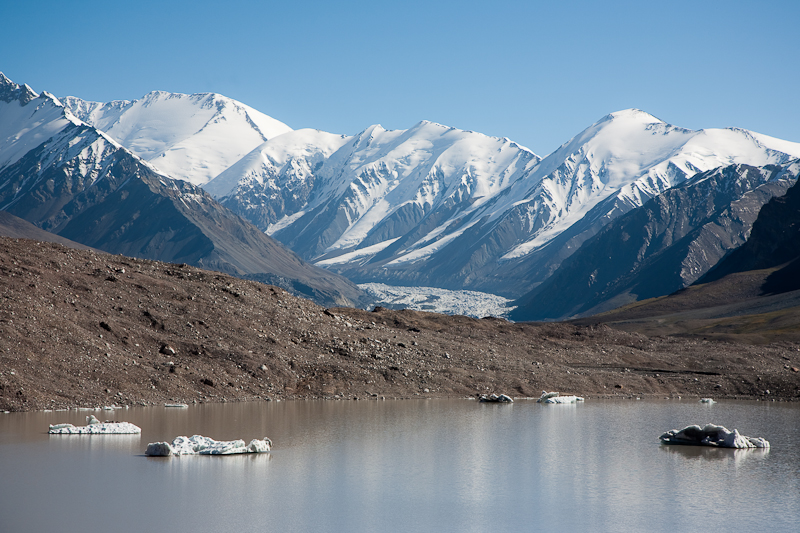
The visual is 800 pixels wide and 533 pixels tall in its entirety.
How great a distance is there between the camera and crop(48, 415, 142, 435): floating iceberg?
3222cm

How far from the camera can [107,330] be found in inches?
1897

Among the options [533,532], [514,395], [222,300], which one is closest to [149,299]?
[222,300]

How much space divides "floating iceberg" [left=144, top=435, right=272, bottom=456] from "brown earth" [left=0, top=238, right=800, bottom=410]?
13.2m

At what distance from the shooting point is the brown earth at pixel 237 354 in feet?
142

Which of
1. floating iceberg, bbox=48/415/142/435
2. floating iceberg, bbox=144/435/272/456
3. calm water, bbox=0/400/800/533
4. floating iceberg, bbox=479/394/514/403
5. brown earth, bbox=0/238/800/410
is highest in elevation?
brown earth, bbox=0/238/800/410

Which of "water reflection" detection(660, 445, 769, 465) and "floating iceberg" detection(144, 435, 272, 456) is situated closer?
"floating iceberg" detection(144, 435, 272, 456)

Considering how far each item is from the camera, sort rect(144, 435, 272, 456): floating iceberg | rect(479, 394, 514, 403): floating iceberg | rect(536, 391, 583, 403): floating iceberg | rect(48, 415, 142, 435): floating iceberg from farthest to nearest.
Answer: rect(536, 391, 583, 403): floating iceberg
rect(479, 394, 514, 403): floating iceberg
rect(48, 415, 142, 435): floating iceberg
rect(144, 435, 272, 456): floating iceberg

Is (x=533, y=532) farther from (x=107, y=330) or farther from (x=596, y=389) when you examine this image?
(x=596, y=389)

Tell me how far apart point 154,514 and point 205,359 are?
1166 inches

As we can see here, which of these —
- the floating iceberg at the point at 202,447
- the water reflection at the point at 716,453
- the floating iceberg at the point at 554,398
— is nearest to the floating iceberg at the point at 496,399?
the floating iceberg at the point at 554,398

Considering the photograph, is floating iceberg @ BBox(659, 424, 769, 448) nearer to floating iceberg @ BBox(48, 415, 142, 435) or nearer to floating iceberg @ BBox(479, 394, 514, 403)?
floating iceberg @ BBox(479, 394, 514, 403)

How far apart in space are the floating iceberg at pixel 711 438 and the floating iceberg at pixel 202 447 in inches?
729

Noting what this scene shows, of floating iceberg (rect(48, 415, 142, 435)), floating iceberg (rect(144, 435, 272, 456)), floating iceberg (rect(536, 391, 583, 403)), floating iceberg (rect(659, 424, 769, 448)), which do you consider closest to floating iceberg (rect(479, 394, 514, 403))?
floating iceberg (rect(536, 391, 583, 403))

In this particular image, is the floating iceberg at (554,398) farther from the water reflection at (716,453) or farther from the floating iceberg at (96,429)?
the floating iceberg at (96,429)
